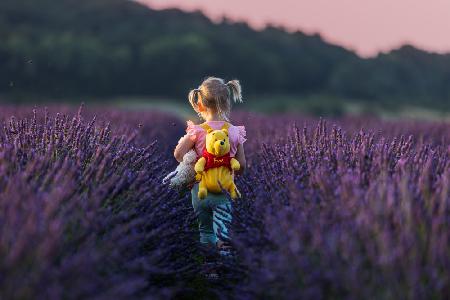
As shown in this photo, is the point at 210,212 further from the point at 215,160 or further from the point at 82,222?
the point at 82,222

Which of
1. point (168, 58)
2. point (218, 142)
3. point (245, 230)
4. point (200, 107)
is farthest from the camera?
point (168, 58)

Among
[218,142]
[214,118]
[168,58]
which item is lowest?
[218,142]

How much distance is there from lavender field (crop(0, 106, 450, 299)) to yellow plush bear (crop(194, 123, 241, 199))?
0.30 meters

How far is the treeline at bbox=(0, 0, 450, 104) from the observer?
1656 inches

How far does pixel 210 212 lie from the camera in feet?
14.9

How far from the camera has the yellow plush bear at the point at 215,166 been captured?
172 inches

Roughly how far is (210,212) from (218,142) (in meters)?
0.51

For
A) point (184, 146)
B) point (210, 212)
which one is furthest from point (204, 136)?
point (210, 212)

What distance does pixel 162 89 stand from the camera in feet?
147

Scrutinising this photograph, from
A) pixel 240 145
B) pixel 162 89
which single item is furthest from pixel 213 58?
pixel 240 145

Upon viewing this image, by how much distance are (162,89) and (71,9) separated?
2631 centimetres

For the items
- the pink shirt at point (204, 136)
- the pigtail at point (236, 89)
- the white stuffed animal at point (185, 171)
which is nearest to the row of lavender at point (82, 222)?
the white stuffed animal at point (185, 171)

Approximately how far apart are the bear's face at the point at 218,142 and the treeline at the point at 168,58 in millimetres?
32548

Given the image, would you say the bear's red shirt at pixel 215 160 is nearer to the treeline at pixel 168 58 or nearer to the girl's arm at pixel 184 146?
the girl's arm at pixel 184 146
